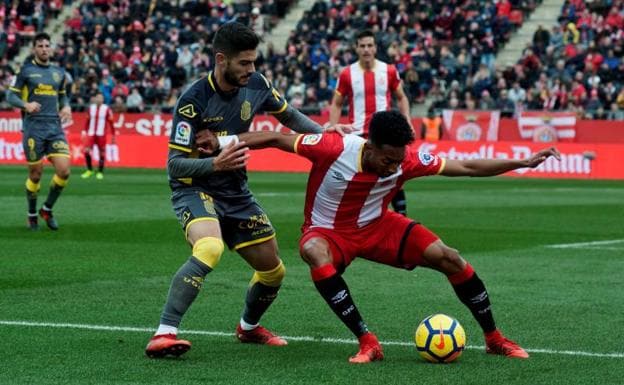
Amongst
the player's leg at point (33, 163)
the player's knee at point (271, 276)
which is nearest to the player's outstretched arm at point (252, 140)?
the player's knee at point (271, 276)

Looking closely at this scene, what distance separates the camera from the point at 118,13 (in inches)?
1901

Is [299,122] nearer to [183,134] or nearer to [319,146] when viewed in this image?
[319,146]

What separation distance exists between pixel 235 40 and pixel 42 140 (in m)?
9.41

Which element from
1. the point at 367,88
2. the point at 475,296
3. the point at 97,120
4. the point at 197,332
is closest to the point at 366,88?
the point at 367,88

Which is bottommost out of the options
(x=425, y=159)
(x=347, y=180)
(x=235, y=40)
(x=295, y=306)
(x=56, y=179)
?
(x=56, y=179)

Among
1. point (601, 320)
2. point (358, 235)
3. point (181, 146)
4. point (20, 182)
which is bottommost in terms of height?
point (20, 182)

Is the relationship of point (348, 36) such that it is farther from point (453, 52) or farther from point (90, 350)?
point (90, 350)

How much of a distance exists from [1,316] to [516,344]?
12.0 ft

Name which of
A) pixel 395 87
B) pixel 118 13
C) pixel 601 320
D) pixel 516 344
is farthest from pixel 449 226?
pixel 118 13

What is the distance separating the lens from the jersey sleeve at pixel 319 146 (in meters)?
7.86

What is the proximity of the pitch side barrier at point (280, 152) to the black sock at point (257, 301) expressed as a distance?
21.5 meters

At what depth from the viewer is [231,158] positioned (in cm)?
745

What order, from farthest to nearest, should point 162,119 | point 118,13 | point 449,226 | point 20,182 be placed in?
point 118,13 → point 162,119 → point 20,182 → point 449,226

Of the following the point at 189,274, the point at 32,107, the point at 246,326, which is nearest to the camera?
the point at 189,274
